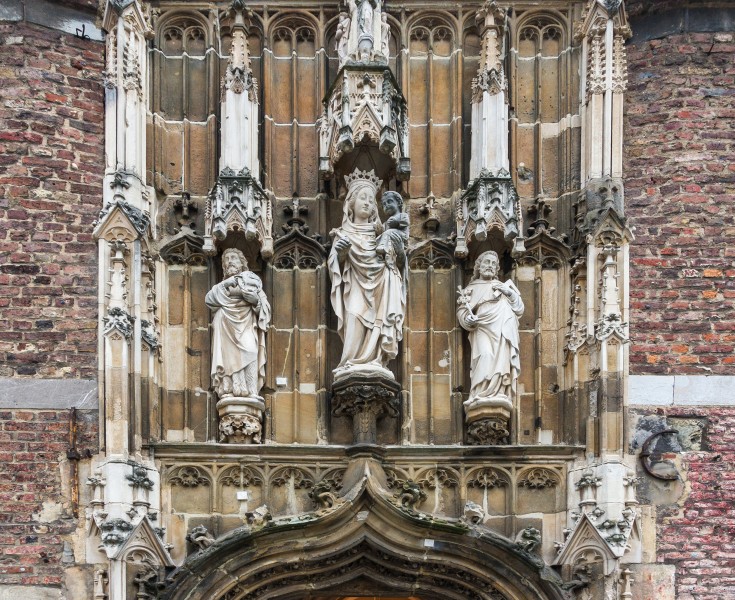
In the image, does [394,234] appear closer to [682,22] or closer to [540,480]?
[540,480]

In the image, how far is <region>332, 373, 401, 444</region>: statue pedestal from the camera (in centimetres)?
1802

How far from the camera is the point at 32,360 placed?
58.9 ft

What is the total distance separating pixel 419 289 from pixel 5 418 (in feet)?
12.7

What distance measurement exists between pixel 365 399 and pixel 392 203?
177cm

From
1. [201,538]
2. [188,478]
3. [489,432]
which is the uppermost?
[489,432]

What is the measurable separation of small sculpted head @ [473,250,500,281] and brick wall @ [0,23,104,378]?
3.38 meters

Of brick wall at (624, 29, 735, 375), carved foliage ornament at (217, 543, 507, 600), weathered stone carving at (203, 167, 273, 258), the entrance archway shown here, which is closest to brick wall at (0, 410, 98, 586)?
the entrance archway

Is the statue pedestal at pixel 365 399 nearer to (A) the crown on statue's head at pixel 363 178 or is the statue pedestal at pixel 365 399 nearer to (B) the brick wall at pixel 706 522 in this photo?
(A) the crown on statue's head at pixel 363 178

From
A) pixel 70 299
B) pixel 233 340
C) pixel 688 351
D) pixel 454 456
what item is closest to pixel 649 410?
pixel 688 351

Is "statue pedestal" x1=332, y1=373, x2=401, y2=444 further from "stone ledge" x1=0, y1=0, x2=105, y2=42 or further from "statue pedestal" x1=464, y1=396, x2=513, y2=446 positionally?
"stone ledge" x1=0, y1=0, x2=105, y2=42

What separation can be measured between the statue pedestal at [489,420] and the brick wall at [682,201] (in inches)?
47.2

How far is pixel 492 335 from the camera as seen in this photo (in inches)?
719

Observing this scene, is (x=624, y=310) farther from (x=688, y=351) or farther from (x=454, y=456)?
(x=454, y=456)

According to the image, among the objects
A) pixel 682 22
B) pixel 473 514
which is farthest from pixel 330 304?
pixel 682 22
